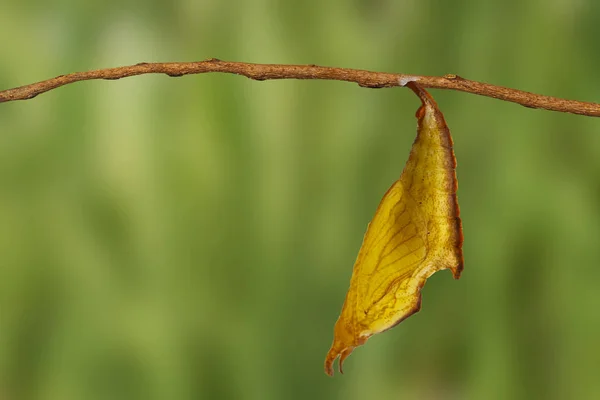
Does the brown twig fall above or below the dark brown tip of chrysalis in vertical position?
above

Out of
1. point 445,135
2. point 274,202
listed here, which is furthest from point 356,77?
point 274,202

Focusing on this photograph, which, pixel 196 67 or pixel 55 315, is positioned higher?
pixel 196 67

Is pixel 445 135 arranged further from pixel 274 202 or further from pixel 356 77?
pixel 274 202

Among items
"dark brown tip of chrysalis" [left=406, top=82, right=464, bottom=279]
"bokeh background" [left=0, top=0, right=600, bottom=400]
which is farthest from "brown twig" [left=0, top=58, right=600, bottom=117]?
"bokeh background" [left=0, top=0, right=600, bottom=400]

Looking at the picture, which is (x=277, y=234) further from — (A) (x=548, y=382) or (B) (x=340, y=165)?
(A) (x=548, y=382)

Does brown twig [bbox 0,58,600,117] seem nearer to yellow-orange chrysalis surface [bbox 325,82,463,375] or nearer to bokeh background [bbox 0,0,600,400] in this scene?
yellow-orange chrysalis surface [bbox 325,82,463,375]

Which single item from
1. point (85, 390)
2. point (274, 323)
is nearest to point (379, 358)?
point (274, 323)
